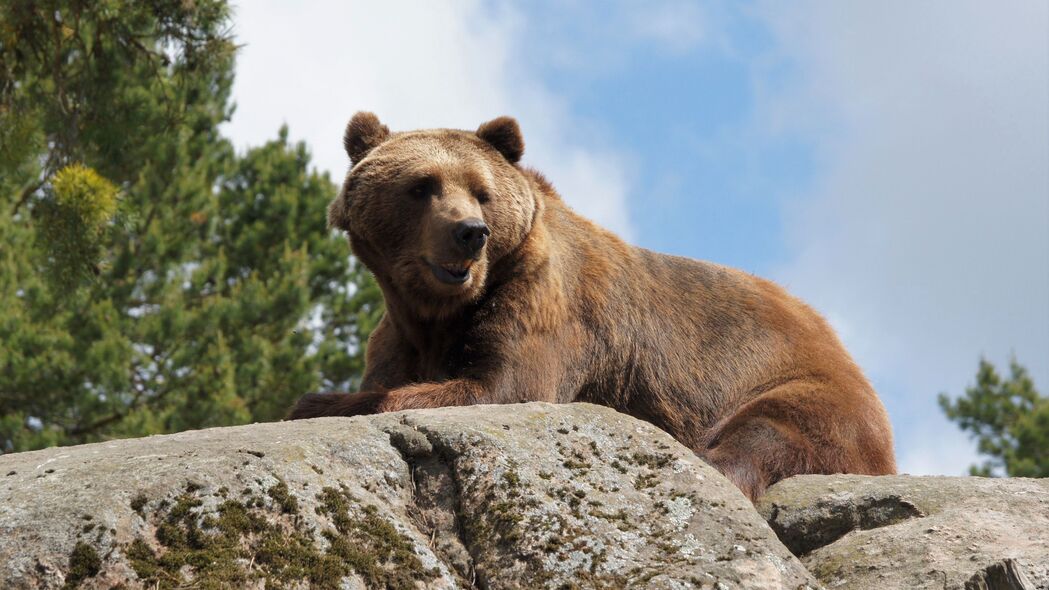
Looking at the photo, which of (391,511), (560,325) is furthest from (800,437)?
(391,511)

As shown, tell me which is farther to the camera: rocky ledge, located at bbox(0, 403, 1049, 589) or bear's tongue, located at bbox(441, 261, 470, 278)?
bear's tongue, located at bbox(441, 261, 470, 278)

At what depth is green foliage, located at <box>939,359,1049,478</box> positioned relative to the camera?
1148 inches

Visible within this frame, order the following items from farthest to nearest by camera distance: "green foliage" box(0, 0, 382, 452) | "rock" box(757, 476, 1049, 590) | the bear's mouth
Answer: "green foliage" box(0, 0, 382, 452) → the bear's mouth → "rock" box(757, 476, 1049, 590)

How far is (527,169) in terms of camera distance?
866 centimetres

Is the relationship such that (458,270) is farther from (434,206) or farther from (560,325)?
(560,325)

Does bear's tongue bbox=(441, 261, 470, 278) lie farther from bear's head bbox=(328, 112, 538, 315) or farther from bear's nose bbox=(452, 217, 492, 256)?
bear's nose bbox=(452, 217, 492, 256)

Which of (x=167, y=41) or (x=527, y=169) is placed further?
(x=167, y=41)

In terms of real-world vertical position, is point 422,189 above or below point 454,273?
above

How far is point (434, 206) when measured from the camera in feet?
25.0

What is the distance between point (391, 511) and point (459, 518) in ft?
0.98

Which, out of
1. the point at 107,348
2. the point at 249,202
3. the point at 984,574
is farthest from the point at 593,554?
the point at 249,202

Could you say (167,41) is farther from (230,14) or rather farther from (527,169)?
(527,169)

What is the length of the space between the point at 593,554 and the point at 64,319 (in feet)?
63.1

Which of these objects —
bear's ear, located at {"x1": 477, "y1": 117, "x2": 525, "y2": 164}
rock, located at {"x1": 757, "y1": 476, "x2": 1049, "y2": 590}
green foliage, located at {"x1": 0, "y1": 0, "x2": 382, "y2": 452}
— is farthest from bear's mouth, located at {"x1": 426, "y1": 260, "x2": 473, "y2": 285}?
green foliage, located at {"x1": 0, "y1": 0, "x2": 382, "y2": 452}
